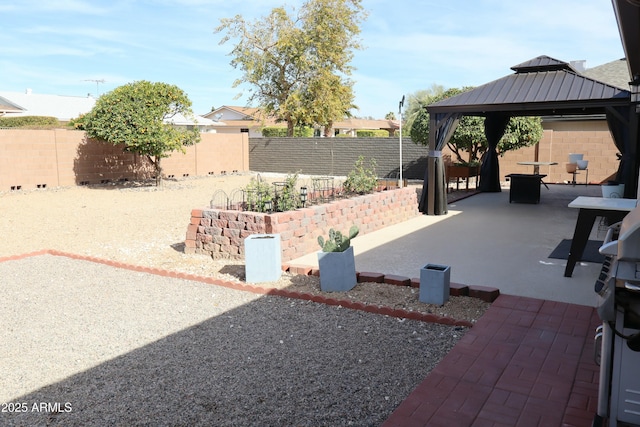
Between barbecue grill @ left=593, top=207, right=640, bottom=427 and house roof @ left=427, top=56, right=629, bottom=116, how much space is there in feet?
24.5

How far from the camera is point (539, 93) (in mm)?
9578

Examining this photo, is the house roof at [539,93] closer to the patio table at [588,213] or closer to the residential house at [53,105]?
the patio table at [588,213]

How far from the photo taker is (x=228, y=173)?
2200cm

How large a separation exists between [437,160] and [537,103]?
216 cm

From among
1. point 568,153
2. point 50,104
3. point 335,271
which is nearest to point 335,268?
point 335,271

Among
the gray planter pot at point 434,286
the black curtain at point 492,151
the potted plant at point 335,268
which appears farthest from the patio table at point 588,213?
the black curtain at point 492,151

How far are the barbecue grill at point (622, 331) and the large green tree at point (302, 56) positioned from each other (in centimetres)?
2577

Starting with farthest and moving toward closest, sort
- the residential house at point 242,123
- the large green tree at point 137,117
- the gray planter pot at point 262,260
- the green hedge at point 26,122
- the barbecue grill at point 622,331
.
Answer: the residential house at point 242,123 → the green hedge at point 26,122 → the large green tree at point 137,117 → the gray planter pot at point 262,260 → the barbecue grill at point 622,331

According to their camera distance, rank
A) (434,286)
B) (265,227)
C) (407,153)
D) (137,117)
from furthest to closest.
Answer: (407,153)
(137,117)
(265,227)
(434,286)

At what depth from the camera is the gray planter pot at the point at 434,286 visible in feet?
15.6

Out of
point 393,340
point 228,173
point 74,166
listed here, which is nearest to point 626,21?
point 393,340

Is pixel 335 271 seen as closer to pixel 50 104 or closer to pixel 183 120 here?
pixel 183 120

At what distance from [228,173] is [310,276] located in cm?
1673

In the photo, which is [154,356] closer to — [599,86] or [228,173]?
[599,86]
